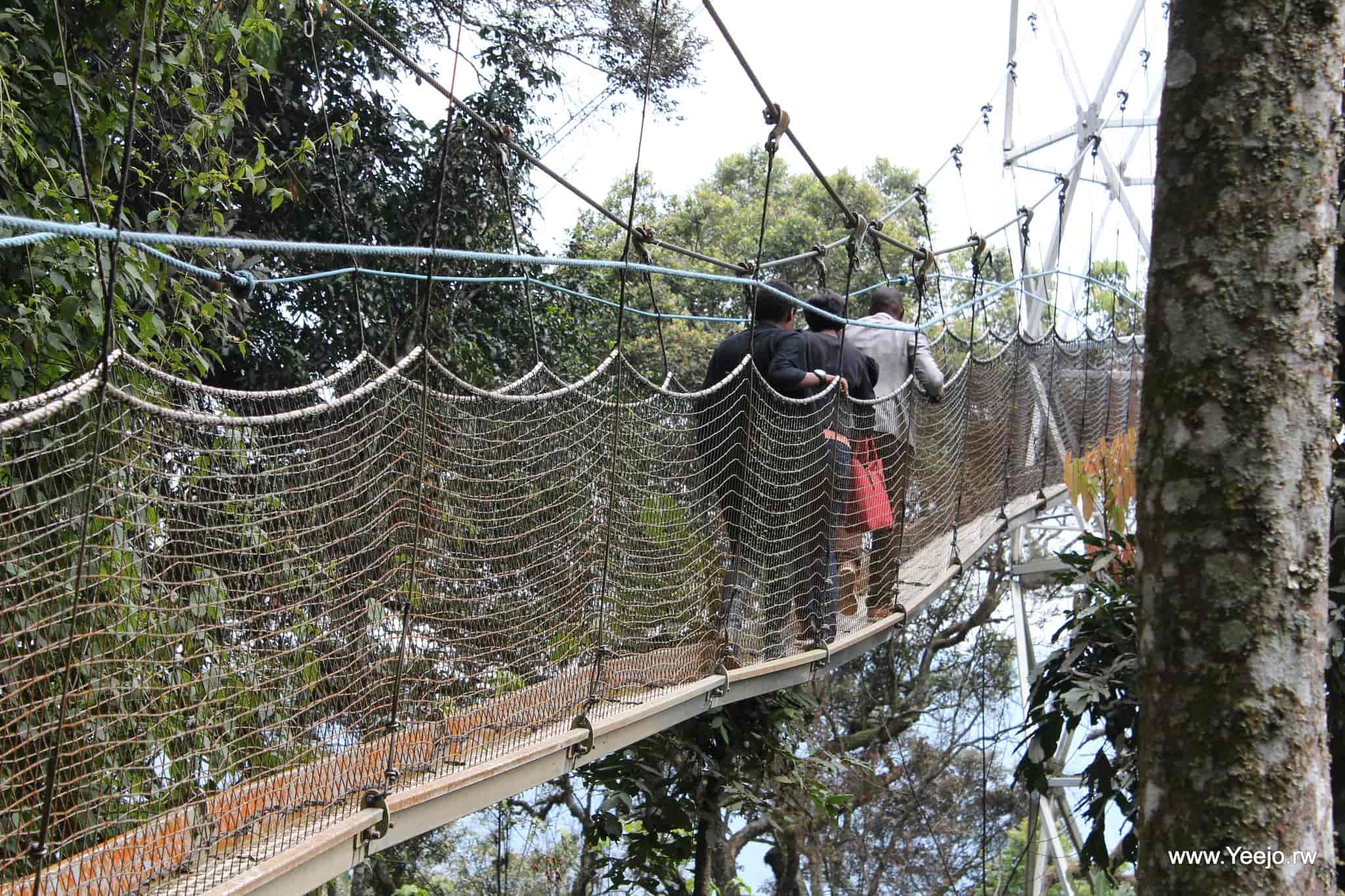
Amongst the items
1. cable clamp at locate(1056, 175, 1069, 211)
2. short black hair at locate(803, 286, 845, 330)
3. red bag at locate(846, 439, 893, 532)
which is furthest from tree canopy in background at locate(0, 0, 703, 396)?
cable clamp at locate(1056, 175, 1069, 211)

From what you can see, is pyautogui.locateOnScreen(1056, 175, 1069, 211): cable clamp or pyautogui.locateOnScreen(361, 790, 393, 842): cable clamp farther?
pyautogui.locateOnScreen(1056, 175, 1069, 211): cable clamp

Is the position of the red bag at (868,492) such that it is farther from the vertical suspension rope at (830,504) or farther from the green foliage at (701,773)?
the green foliage at (701,773)

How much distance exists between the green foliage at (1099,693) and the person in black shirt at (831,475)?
0.51 meters

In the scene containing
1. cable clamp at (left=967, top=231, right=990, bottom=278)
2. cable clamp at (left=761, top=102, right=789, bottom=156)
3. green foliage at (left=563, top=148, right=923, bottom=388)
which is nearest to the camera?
cable clamp at (left=761, top=102, right=789, bottom=156)

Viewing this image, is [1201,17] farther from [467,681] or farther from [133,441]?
[467,681]

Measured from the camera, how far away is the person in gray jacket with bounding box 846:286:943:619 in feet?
11.5

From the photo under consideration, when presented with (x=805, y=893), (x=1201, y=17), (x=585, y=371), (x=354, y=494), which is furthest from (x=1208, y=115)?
(x=805, y=893)

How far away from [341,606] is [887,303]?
7.63ft

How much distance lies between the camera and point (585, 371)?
20.0 feet

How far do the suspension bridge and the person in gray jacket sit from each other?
0.36 metres

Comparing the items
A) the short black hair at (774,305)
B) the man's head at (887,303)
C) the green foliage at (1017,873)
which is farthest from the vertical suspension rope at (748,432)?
the green foliage at (1017,873)

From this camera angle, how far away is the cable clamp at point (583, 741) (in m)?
2.18

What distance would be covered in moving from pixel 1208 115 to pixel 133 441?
1.16 m

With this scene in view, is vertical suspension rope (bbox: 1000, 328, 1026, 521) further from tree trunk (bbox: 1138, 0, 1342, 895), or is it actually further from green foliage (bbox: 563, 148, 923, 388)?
tree trunk (bbox: 1138, 0, 1342, 895)
